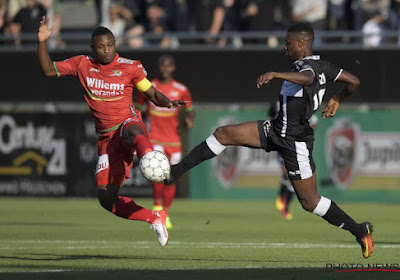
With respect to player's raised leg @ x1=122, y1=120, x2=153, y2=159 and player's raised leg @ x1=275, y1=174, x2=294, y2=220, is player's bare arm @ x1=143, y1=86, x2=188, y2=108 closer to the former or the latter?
player's raised leg @ x1=122, y1=120, x2=153, y2=159

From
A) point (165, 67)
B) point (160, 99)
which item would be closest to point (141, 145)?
point (160, 99)

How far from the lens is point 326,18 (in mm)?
20781

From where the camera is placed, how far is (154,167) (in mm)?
9477

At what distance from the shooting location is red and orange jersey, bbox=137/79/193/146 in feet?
49.4

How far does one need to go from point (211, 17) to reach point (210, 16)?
36mm

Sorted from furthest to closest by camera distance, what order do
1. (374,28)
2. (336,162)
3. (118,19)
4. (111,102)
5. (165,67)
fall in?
(118,19) → (374,28) → (336,162) → (165,67) → (111,102)

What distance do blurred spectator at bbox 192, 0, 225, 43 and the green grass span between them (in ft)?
14.1

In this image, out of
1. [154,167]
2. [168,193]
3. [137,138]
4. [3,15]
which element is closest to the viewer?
[154,167]

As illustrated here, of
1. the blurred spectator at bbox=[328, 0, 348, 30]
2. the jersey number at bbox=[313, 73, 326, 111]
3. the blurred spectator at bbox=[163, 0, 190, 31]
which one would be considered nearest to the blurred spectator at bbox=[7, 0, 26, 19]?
the blurred spectator at bbox=[163, 0, 190, 31]

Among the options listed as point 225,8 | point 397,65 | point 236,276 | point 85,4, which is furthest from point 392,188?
point 236,276

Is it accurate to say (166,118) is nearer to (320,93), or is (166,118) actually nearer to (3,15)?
(320,93)

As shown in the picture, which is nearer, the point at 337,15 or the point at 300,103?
the point at 300,103

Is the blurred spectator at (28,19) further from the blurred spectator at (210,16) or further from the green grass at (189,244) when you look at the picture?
the green grass at (189,244)

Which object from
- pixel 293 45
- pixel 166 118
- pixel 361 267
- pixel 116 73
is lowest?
pixel 361 267
